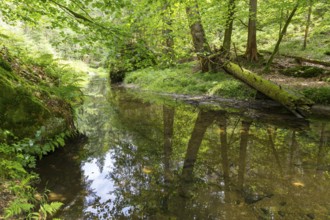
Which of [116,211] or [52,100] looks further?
[52,100]

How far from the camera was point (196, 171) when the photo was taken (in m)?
4.87

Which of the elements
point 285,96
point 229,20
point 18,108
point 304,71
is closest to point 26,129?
point 18,108

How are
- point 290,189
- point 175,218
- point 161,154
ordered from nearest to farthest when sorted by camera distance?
point 175,218 → point 290,189 → point 161,154

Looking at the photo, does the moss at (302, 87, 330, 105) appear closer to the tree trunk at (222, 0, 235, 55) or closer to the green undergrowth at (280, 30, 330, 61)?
the tree trunk at (222, 0, 235, 55)

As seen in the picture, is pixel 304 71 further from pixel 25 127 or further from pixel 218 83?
pixel 25 127

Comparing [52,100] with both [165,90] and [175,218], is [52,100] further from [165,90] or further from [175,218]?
[165,90]

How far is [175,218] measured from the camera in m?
3.42

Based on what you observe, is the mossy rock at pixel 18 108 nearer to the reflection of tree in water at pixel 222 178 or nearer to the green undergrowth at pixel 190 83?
the reflection of tree in water at pixel 222 178

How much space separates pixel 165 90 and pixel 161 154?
1077cm

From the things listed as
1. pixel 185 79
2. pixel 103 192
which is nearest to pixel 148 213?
pixel 103 192

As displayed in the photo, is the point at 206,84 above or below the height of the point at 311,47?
below

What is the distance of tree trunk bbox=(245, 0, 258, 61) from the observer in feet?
45.6

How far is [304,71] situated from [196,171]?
398 inches

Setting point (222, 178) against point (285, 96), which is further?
point (285, 96)
